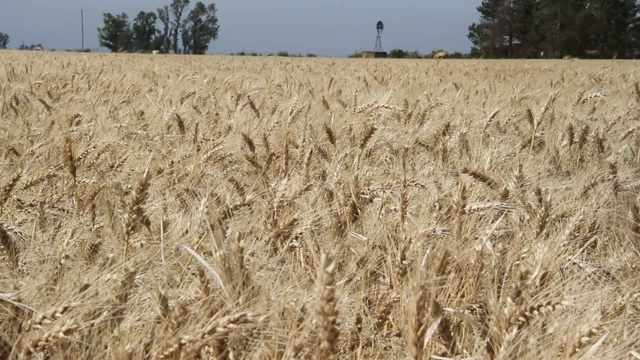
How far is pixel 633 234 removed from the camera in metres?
1.57

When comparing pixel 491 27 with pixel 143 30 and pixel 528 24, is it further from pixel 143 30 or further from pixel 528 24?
pixel 143 30

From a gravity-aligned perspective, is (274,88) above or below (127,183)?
above

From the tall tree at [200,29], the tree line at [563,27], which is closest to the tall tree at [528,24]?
the tree line at [563,27]

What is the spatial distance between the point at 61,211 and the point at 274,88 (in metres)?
3.80

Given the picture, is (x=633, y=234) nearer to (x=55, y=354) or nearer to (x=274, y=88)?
(x=55, y=354)

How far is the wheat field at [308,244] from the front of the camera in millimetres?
909

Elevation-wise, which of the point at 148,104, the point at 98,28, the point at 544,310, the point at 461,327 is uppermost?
the point at 98,28

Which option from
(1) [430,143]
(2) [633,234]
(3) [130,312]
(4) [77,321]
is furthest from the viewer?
(1) [430,143]

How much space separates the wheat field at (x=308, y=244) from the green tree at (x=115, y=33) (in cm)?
7502

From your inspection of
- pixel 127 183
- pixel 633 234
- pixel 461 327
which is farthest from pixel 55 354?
pixel 633 234

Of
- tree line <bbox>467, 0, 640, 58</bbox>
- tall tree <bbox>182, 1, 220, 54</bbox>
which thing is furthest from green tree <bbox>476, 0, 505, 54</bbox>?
tall tree <bbox>182, 1, 220, 54</bbox>

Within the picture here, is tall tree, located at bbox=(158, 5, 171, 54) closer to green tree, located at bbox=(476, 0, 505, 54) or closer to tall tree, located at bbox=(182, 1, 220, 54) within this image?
tall tree, located at bbox=(182, 1, 220, 54)

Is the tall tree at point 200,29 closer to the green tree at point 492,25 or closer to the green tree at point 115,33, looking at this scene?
the green tree at point 115,33

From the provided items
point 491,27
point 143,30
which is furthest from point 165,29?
point 491,27
